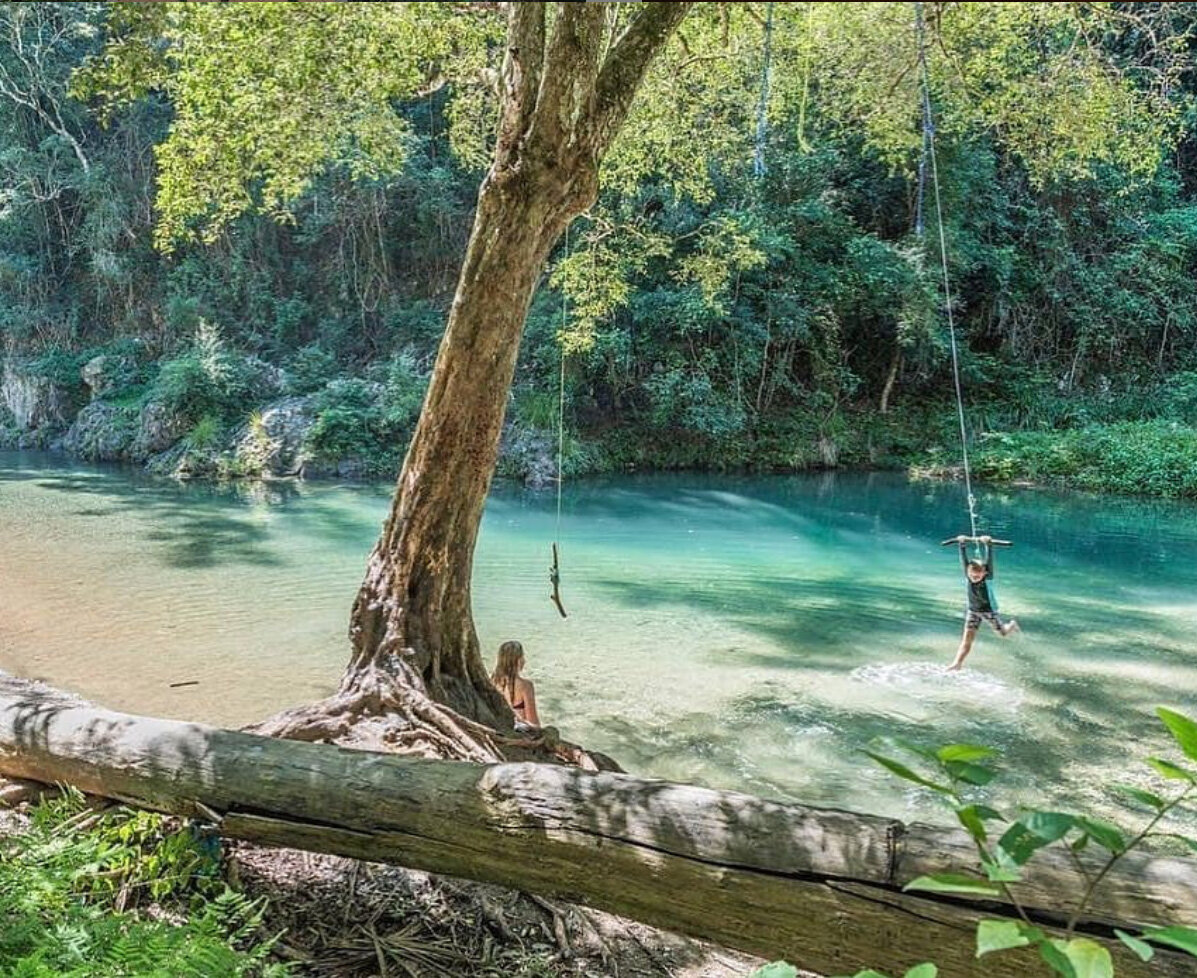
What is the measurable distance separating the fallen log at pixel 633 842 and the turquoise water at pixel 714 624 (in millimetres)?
3131

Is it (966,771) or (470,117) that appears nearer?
(966,771)

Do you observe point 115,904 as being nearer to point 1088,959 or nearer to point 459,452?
point 459,452

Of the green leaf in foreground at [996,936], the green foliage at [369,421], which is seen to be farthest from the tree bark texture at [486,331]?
the green foliage at [369,421]

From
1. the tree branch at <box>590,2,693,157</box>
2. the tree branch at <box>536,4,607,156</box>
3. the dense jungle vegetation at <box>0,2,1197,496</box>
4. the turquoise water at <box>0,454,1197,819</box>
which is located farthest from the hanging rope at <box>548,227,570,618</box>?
the tree branch at <box>536,4,607,156</box>

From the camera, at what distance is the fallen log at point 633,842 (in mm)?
2180

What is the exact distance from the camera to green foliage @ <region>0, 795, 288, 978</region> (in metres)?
2.27

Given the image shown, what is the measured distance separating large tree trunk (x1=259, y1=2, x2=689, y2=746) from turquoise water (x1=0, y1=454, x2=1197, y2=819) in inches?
78.9

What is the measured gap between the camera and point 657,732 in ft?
21.3

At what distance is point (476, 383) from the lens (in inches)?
176

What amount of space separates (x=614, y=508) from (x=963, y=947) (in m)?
15.0

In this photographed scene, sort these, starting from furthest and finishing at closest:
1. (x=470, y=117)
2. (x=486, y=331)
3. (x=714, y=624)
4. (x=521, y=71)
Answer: (x=714, y=624), (x=470, y=117), (x=486, y=331), (x=521, y=71)

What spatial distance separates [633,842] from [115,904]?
1745 mm

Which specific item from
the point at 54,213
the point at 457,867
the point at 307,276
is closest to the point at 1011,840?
the point at 457,867

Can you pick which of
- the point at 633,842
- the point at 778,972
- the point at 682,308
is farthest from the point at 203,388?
the point at 778,972
